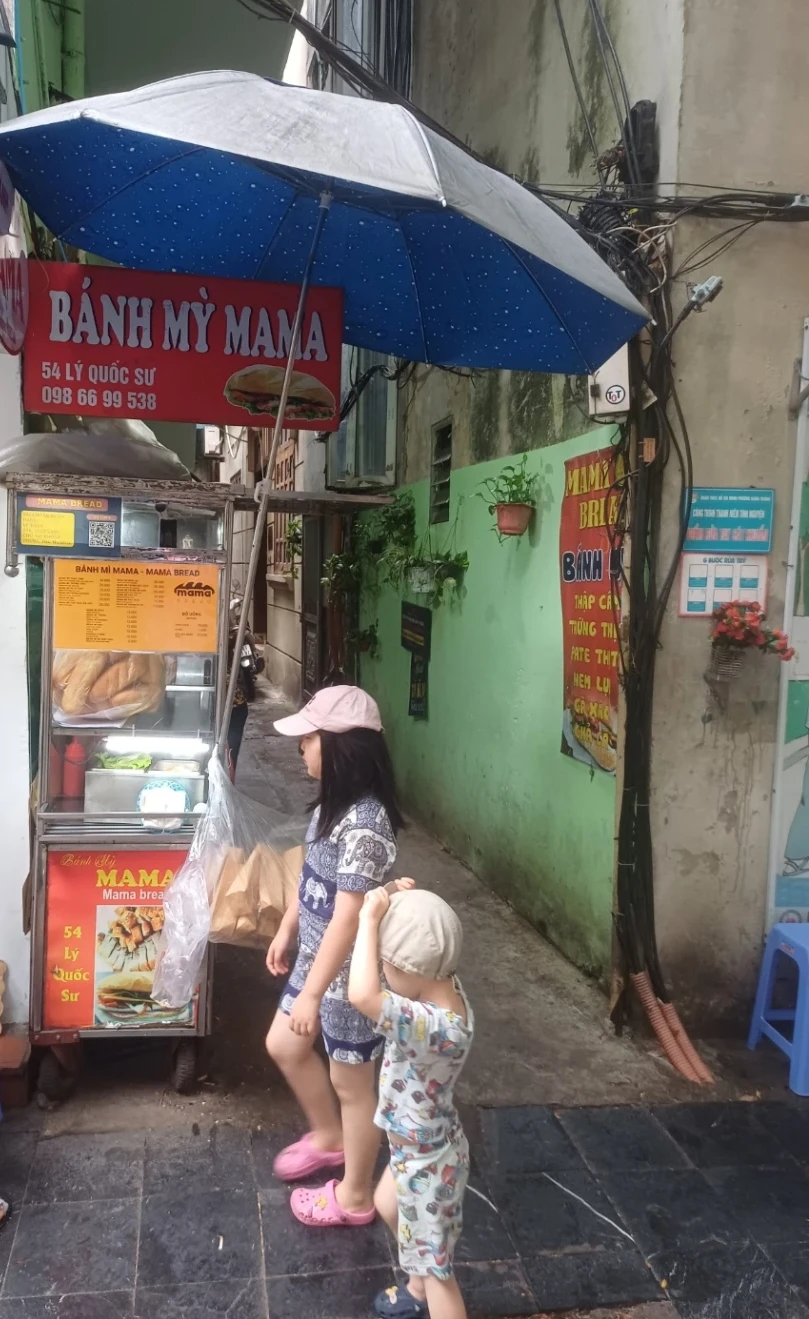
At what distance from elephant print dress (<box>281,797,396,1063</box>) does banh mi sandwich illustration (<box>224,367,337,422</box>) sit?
1.76 meters

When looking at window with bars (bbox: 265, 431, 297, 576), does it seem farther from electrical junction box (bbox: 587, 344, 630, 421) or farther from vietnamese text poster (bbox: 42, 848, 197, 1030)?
vietnamese text poster (bbox: 42, 848, 197, 1030)

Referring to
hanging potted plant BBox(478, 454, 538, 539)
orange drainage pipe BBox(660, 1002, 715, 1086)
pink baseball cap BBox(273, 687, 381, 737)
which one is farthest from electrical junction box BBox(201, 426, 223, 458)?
pink baseball cap BBox(273, 687, 381, 737)

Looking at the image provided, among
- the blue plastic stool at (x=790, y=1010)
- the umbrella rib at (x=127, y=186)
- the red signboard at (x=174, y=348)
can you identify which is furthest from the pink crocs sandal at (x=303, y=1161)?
the umbrella rib at (x=127, y=186)

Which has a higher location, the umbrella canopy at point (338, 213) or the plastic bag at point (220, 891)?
the umbrella canopy at point (338, 213)

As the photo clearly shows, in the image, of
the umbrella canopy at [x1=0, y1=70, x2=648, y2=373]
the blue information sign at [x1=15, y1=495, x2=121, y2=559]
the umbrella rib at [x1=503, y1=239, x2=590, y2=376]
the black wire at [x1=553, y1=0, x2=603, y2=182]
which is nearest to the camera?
the umbrella canopy at [x1=0, y1=70, x2=648, y2=373]

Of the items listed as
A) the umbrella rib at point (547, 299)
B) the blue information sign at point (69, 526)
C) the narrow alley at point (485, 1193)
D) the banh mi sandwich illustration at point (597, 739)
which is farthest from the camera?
the banh mi sandwich illustration at point (597, 739)

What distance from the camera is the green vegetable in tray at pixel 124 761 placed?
334cm

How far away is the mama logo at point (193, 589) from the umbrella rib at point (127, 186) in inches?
51.5

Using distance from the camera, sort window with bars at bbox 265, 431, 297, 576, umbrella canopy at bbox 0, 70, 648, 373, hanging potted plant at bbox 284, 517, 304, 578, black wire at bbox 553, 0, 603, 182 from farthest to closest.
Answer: window with bars at bbox 265, 431, 297, 576 < hanging potted plant at bbox 284, 517, 304, 578 < black wire at bbox 553, 0, 603, 182 < umbrella canopy at bbox 0, 70, 648, 373

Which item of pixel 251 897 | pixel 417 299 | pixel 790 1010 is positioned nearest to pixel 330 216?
pixel 417 299

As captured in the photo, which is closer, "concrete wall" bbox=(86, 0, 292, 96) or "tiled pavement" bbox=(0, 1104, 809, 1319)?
"tiled pavement" bbox=(0, 1104, 809, 1319)

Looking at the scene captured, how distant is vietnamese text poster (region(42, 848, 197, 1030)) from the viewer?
10.6 ft

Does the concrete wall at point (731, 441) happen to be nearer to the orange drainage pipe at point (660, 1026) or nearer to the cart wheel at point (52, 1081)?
the orange drainage pipe at point (660, 1026)

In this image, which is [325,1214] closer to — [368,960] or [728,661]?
[368,960]
